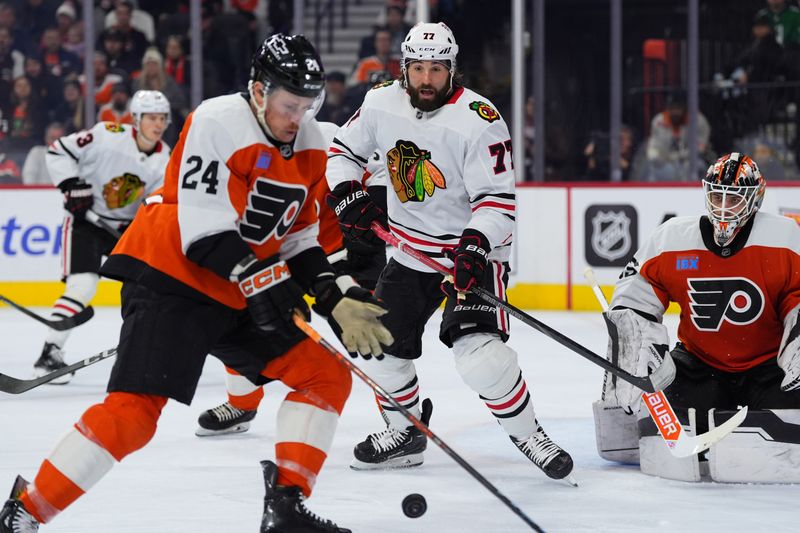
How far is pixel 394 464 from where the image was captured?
3211mm

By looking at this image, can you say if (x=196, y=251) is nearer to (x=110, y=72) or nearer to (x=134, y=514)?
(x=134, y=514)

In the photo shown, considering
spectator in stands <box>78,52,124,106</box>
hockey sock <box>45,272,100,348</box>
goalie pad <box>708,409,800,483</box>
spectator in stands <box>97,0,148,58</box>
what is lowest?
goalie pad <box>708,409,800,483</box>

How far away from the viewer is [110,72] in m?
7.91

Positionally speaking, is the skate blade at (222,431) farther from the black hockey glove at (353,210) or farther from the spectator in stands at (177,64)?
the spectator in stands at (177,64)

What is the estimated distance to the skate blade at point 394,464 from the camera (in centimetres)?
320

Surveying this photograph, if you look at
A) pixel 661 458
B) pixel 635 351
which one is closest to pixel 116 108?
pixel 635 351

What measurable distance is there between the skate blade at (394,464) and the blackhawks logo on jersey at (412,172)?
0.68m

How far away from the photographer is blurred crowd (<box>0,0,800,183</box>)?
7.35m

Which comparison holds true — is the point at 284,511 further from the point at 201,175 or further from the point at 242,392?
the point at 242,392

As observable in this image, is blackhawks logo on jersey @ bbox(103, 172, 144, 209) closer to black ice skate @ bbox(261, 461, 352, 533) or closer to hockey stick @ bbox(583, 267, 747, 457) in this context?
hockey stick @ bbox(583, 267, 747, 457)

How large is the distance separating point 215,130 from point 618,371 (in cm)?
127

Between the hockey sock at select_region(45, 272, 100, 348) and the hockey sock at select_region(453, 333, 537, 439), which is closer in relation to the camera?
the hockey sock at select_region(453, 333, 537, 439)

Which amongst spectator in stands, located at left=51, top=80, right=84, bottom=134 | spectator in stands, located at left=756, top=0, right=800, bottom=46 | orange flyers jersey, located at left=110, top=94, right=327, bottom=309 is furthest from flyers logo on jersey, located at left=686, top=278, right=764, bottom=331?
spectator in stands, located at left=51, top=80, right=84, bottom=134

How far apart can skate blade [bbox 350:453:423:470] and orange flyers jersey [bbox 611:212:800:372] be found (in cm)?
66
